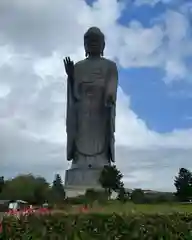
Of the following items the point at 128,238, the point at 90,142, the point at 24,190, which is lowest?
the point at 128,238

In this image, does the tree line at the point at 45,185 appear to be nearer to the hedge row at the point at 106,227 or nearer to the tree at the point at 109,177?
the tree at the point at 109,177

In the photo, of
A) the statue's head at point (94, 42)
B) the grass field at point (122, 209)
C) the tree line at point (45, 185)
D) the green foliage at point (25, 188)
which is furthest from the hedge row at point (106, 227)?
the statue's head at point (94, 42)

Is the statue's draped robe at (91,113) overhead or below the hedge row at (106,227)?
overhead

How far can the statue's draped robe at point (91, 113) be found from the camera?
1316 inches

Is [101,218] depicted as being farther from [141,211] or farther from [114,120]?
[114,120]

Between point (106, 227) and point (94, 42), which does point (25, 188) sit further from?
point (106, 227)

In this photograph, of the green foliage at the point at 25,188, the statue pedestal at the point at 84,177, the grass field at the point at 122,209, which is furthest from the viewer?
the green foliage at the point at 25,188

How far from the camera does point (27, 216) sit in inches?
152

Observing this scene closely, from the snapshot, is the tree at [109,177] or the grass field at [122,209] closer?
the grass field at [122,209]

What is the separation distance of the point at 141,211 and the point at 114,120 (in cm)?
2945

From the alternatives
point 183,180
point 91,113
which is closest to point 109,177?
point 91,113

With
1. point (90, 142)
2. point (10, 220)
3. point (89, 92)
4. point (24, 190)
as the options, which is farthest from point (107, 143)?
point (10, 220)

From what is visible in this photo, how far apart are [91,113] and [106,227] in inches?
1199

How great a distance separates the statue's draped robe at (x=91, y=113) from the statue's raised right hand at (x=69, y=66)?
90cm
